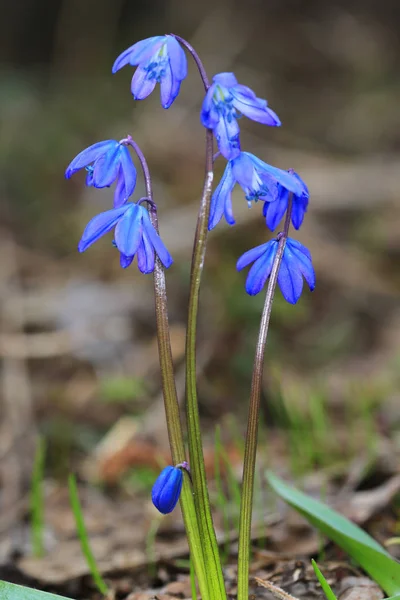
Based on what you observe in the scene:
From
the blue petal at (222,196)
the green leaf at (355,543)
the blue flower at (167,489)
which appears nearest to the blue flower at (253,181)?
the blue petal at (222,196)

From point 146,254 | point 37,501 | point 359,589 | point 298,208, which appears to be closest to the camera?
point 146,254

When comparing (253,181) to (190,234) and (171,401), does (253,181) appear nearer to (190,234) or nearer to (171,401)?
(171,401)

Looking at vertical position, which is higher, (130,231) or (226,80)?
(226,80)

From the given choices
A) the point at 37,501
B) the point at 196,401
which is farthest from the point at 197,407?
the point at 37,501

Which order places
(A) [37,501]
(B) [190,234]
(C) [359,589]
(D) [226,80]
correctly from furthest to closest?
(B) [190,234] < (A) [37,501] < (C) [359,589] < (D) [226,80]

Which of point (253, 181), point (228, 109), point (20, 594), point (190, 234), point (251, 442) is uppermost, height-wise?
point (190, 234)

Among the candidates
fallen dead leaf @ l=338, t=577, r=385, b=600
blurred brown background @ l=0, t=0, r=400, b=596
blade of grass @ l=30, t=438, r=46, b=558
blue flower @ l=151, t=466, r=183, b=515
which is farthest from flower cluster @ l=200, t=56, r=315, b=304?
blurred brown background @ l=0, t=0, r=400, b=596

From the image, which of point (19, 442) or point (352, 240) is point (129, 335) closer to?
point (19, 442)

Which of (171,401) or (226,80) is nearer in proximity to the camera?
(226,80)
